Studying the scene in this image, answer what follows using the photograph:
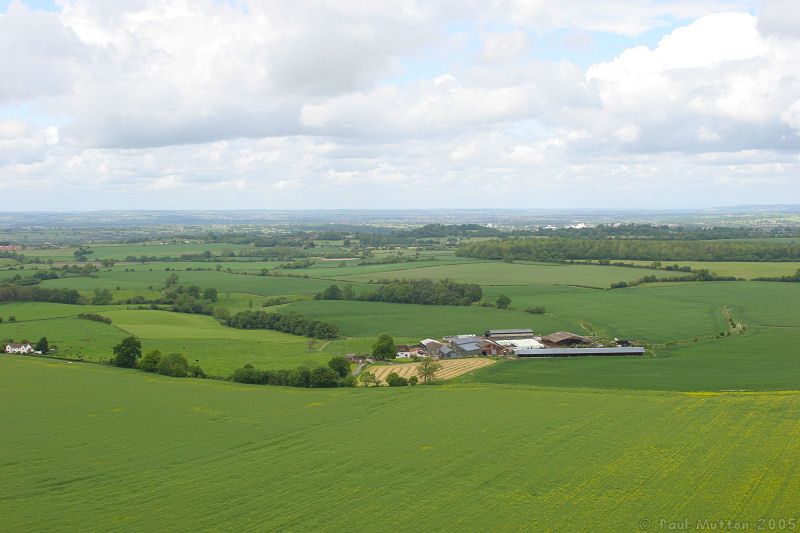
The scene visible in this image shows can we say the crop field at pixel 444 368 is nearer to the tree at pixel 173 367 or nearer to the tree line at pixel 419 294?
the tree at pixel 173 367

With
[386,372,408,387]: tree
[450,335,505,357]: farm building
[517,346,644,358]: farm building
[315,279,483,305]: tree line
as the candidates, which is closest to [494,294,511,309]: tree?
[315,279,483,305]: tree line

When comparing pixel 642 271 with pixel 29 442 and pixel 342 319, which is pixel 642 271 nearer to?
pixel 342 319

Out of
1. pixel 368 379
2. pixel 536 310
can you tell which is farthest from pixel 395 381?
pixel 536 310

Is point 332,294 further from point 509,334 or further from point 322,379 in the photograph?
point 322,379

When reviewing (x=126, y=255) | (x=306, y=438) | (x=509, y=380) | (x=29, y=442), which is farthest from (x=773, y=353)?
(x=126, y=255)

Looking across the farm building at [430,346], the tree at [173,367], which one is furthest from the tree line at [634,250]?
the tree at [173,367]

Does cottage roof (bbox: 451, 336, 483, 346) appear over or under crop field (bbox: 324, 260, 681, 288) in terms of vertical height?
under

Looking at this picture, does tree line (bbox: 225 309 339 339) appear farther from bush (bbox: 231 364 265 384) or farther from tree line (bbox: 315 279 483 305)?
bush (bbox: 231 364 265 384)
